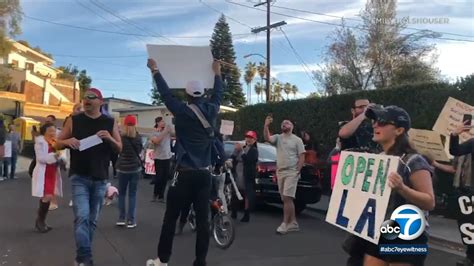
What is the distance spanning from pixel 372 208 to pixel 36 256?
4847 millimetres

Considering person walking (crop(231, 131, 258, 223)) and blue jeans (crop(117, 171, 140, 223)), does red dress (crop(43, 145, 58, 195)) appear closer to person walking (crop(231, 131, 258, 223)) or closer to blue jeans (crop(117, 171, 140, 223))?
blue jeans (crop(117, 171, 140, 223))

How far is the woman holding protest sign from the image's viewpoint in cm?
299

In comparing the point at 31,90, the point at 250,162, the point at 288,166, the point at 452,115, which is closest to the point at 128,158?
the point at 250,162

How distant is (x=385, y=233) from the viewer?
122 inches

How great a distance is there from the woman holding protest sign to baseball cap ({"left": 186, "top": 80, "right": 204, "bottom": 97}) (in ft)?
7.83

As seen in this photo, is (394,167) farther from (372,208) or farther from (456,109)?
(456,109)

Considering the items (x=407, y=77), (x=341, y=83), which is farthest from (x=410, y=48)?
(x=341, y=83)

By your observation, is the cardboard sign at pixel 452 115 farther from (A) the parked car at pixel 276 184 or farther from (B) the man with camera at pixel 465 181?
(A) the parked car at pixel 276 184

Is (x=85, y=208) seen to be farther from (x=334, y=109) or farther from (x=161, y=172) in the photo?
(x=334, y=109)

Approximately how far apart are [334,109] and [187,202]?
1075 centimetres

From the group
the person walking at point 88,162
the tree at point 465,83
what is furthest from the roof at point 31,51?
the person walking at point 88,162

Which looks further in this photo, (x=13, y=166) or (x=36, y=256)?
(x=13, y=166)

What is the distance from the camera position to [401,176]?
3.02m

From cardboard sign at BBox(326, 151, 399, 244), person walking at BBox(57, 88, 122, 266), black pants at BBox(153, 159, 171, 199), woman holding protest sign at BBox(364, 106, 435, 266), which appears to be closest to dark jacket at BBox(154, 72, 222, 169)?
person walking at BBox(57, 88, 122, 266)
